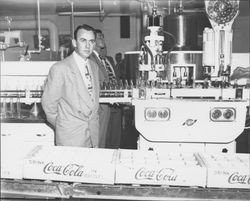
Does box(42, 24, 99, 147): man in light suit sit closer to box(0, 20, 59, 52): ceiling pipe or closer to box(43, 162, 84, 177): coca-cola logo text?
box(43, 162, 84, 177): coca-cola logo text

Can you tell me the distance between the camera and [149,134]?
258 cm

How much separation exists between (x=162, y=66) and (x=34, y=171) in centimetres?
164

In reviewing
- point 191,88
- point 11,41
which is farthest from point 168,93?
point 11,41

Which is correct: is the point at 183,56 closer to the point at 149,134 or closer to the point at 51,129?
the point at 149,134

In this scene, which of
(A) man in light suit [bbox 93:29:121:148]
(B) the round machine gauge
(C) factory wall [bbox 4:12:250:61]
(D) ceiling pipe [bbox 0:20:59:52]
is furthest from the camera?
(C) factory wall [bbox 4:12:250:61]

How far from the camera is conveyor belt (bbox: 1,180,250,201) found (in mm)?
1463

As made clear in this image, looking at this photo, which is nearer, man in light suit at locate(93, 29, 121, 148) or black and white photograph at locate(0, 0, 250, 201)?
black and white photograph at locate(0, 0, 250, 201)

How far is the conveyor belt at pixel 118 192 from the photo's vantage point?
1463 millimetres

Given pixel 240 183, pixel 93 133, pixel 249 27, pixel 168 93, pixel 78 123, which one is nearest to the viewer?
pixel 240 183

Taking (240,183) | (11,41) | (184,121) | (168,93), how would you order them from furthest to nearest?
(11,41)
(168,93)
(184,121)
(240,183)

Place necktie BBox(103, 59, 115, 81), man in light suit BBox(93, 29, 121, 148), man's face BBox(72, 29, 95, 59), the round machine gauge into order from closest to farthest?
1. man's face BBox(72, 29, 95, 59)
2. the round machine gauge
3. man in light suit BBox(93, 29, 121, 148)
4. necktie BBox(103, 59, 115, 81)

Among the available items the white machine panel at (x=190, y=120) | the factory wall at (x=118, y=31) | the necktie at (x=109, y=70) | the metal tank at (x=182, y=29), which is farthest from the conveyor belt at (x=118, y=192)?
the factory wall at (x=118, y=31)

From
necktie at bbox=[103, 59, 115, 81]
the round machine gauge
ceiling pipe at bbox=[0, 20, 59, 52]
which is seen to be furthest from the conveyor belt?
ceiling pipe at bbox=[0, 20, 59, 52]

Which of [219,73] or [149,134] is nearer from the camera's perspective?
[149,134]
